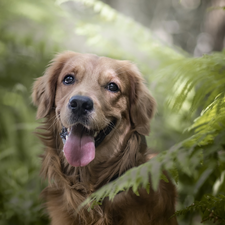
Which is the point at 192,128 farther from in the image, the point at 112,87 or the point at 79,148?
the point at 79,148

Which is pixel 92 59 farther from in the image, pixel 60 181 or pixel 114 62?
pixel 60 181

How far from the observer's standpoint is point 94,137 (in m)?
1.80

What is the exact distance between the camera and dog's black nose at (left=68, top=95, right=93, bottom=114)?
1633mm

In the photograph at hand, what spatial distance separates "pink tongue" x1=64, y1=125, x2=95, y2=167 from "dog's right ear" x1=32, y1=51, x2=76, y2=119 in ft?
1.27

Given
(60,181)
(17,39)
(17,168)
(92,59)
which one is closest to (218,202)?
(60,181)

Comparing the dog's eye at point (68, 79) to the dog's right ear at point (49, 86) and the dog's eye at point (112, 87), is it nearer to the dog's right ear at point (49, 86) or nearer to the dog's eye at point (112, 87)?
the dog's right ear at point (49, 86)

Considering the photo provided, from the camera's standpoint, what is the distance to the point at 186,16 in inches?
340

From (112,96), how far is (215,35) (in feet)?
9.81

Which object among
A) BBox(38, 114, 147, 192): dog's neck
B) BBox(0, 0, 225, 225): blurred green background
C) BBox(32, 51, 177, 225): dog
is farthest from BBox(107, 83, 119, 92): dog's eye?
BBox(0, 0, 225, 225): blurred green background

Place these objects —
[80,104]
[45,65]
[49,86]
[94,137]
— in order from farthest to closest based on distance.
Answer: [45,65] < [49,86] < [94,137] < [80,104]

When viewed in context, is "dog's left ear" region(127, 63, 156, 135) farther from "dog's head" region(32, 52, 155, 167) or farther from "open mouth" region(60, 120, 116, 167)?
"open mouth" region(60, 120, 116, 167)

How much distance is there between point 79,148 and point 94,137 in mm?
157

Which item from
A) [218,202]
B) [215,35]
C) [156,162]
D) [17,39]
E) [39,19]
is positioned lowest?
[218,202]

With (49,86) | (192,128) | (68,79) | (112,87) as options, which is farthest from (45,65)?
(192,128)
